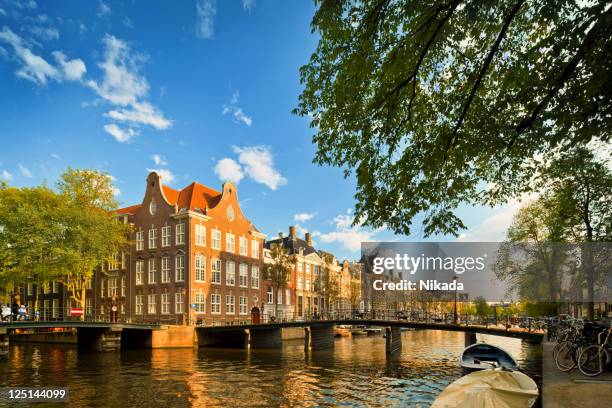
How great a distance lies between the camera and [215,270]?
193ft

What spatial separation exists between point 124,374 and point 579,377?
2452 centimetres

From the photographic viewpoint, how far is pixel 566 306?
5772 cm

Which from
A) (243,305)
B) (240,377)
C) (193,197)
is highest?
(193,197)

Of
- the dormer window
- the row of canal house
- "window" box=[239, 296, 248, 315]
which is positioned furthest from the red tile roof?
"window" box=[239, 296, 248, 315]

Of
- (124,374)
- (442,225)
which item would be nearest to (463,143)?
(442,225)

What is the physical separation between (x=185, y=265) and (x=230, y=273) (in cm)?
733

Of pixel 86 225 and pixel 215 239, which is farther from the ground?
pixel 86 225

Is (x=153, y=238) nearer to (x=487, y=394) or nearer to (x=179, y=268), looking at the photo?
(x=179, y=268)

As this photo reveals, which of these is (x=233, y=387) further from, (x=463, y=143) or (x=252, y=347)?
(x=252, y=347)

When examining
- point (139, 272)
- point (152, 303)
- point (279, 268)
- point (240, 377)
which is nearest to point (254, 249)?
point (279, 268)

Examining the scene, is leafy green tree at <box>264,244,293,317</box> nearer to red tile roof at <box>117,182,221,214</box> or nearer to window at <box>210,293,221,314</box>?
window at <box>210,293,221,314</box>

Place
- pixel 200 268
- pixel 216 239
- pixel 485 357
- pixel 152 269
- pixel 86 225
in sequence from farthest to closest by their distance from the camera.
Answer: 1. pixel 216 239
2. pixel 152 269
3. pixel 200 268
4. pixel 86 225
5. pixel 485 357

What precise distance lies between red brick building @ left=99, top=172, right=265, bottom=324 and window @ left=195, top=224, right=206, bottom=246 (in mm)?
114

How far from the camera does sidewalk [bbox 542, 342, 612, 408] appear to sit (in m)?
10.4
